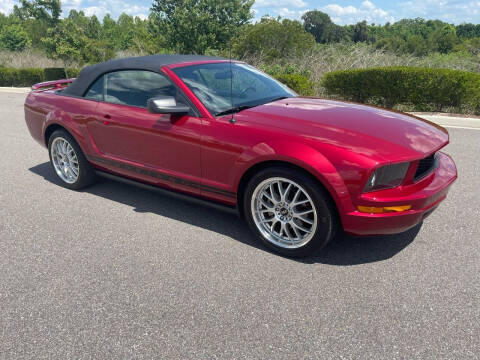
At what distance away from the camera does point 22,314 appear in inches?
106

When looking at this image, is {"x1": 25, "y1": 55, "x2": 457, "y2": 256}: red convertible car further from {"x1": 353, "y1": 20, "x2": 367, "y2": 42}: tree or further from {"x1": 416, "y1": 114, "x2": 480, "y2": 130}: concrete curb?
{"x1": 353, "y1": 20, "x2": 367, "y2": 42}: tree

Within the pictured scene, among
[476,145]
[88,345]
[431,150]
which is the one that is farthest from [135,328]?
[476,145]

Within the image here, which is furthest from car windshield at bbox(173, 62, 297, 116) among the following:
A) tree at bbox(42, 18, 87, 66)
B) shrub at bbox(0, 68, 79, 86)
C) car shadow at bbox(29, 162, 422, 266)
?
tree at bbox(42, 18, 87, 66)

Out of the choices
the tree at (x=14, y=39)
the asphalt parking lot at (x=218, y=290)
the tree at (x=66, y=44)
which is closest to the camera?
the asphalt parking lot at (x=218, y=290)

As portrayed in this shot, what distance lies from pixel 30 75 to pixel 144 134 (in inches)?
904

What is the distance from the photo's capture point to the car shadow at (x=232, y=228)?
3350 millimetres

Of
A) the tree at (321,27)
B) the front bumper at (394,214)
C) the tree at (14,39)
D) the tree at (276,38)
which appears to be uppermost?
the tree at (321,27)

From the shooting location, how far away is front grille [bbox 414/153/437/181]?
10.5ft

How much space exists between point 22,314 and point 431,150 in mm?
3187

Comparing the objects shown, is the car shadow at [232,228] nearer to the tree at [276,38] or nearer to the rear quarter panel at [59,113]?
the rear quarter panel at [59,113]

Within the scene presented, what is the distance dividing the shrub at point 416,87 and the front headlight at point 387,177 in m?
8.43

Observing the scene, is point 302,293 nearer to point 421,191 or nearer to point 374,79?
point 421,191

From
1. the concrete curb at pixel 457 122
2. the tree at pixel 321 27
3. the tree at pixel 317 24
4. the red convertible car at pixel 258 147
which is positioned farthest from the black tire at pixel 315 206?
the tree at pixel 317 24

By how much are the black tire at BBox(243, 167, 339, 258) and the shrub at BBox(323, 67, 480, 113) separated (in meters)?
8.66
